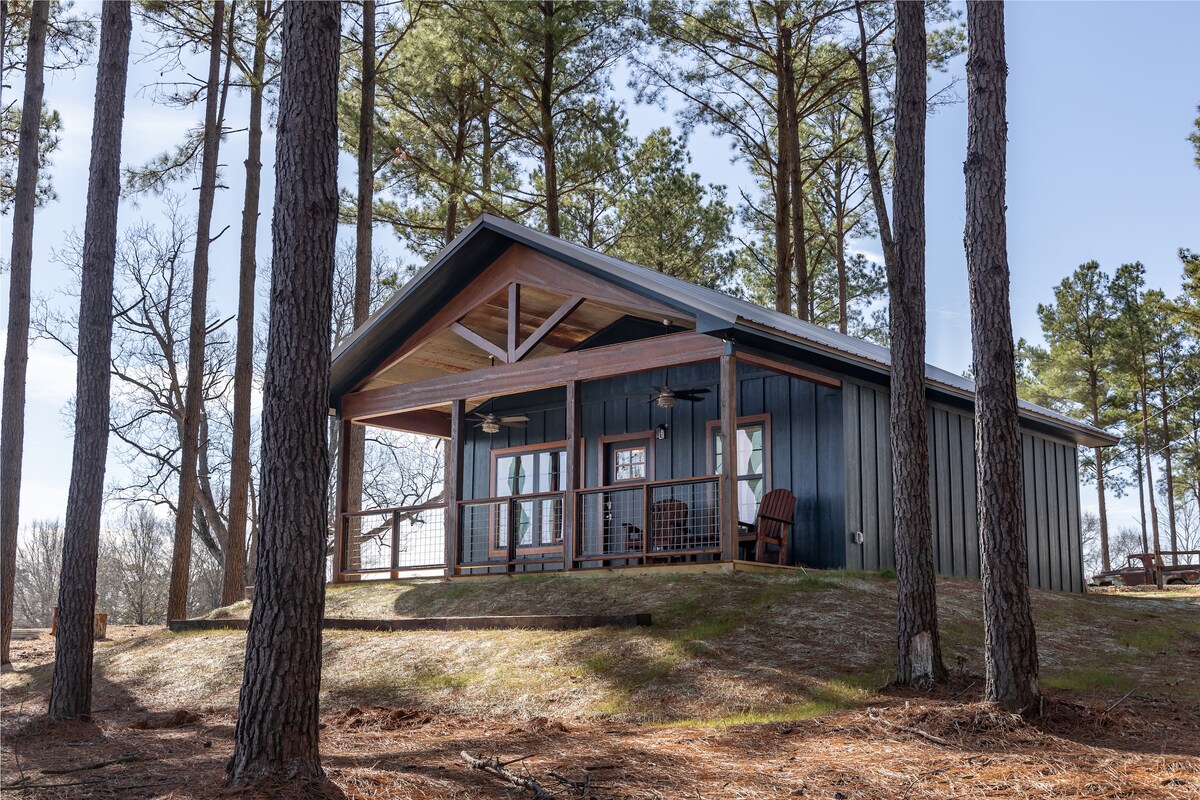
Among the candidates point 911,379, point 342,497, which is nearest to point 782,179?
point 342,497

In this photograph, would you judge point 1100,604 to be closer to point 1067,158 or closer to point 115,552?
point 1067,158

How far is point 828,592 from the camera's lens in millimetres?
A: 9633

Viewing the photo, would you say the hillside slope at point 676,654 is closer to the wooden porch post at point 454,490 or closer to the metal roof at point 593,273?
the wooden porch post at point 454,490

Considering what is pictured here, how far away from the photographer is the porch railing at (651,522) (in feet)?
36.1

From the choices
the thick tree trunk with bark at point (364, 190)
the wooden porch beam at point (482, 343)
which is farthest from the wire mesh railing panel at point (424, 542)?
the wooden porch beam at point (482, 343)

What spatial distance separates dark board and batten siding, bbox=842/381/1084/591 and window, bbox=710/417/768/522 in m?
1.18

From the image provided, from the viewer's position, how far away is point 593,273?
11445 millimetres

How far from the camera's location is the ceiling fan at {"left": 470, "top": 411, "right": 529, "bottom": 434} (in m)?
14.9

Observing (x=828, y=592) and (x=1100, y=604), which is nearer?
(x=828, y=592)

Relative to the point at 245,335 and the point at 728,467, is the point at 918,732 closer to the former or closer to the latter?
the point at 728,467

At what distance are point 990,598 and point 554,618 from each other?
405cm

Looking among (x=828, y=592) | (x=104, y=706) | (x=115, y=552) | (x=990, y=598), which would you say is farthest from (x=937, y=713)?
(x=115, y=552)

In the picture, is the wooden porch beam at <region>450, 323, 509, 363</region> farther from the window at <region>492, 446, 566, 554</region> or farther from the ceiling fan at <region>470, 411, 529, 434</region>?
the window at <region>492, 446, 566, 554</region>

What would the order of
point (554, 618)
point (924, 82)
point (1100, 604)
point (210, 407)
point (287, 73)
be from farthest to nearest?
point (210, 407) → point (1100, 604) → point (554, 618) → point (924, 82) → point (287, 73)
